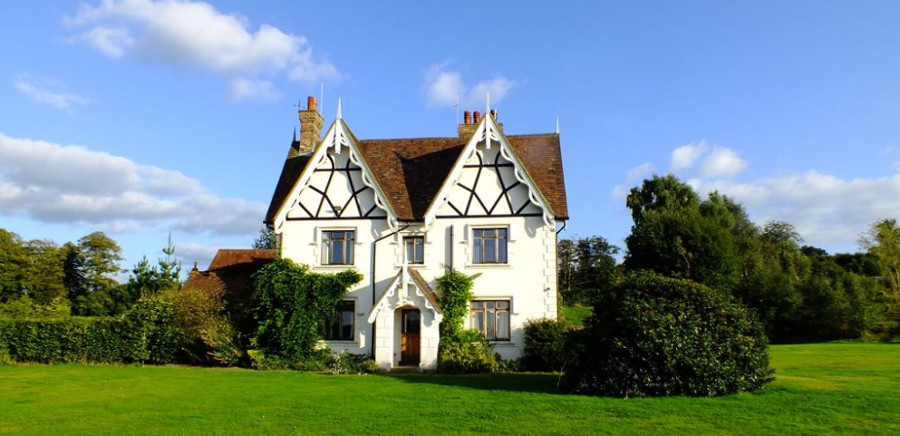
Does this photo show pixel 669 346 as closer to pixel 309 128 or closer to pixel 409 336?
pixel 409 336

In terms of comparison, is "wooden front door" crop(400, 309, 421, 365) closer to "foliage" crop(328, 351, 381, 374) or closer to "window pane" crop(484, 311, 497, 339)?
"foliage" crop(328, 351, 381, 374)

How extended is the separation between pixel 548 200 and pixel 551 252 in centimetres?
203

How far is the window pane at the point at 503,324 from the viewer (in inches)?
897

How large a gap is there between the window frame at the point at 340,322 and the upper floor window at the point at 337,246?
5.27 ft

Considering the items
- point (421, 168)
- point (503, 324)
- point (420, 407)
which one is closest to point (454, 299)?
point (503, 324)

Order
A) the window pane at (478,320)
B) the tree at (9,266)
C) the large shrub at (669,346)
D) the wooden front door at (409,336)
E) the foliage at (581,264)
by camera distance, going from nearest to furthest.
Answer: the large shrub at (669,346), the window pane at (478,320), the wooden front door at (409,336), the tree at (9,266), the foliage at (581,264)

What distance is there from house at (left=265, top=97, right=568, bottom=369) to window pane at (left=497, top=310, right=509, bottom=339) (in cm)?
4

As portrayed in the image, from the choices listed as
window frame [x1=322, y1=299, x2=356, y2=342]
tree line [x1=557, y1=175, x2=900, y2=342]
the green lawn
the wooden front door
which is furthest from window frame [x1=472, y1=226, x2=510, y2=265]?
tree line [x1=557, y1=175, x2=900, y2=342]

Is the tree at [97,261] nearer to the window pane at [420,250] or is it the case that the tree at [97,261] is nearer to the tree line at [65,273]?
the tree line at [65,273]

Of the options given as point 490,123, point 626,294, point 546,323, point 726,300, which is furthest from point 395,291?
point 726,300

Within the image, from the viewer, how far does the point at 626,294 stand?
15641mm

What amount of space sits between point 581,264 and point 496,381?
1812 inches

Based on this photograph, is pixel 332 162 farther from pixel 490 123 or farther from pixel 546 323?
pixel 546 323

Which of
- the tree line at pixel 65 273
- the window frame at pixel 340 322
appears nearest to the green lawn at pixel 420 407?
the window frame at pixel 340 322
